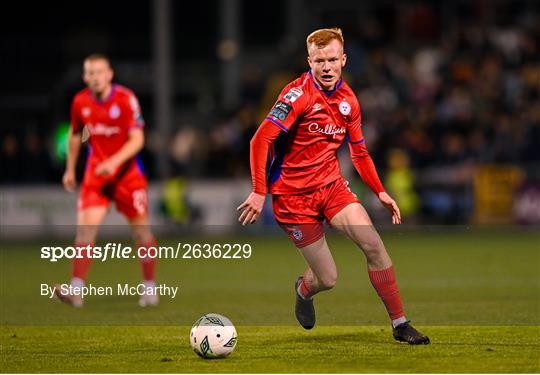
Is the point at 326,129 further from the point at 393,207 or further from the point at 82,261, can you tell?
the point at 82,261

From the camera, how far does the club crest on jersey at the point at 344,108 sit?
919cm

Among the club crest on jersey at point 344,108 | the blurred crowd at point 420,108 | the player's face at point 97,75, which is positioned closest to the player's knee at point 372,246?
the club crest on jersey at point 344,108

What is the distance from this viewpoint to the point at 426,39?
95.3ft

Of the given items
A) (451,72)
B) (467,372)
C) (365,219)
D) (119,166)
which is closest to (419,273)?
(119,166)

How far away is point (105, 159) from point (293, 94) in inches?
149

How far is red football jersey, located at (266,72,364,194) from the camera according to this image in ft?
29.8

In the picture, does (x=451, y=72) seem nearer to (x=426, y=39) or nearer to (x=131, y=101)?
(x=426, y=39)

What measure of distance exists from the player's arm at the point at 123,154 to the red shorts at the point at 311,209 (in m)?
2.80

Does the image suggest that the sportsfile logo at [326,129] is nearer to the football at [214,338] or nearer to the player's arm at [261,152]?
the player's arm at [261,152]

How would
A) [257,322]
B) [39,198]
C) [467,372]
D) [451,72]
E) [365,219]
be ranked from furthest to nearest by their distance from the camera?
[451,72], [39,198], [257,322], [365,219], [467,372]

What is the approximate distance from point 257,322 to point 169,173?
13.1 m

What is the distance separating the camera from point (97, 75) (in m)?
12.1

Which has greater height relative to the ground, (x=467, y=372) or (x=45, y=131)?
(x=467, y=372)

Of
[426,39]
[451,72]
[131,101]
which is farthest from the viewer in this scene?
[426,39]
